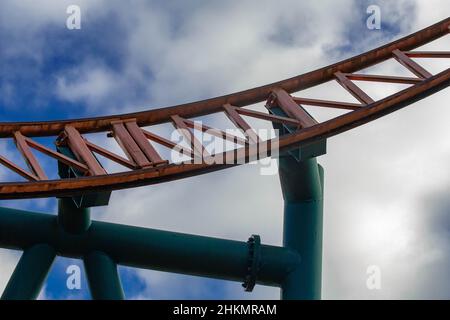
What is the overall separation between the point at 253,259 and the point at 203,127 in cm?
165

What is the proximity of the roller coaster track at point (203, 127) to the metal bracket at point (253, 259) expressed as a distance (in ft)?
4.53

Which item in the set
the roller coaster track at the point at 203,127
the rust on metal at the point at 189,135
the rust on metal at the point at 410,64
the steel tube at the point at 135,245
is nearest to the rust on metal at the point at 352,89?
the roller coaster track at the point at 203,127

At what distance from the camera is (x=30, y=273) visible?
10.4 m

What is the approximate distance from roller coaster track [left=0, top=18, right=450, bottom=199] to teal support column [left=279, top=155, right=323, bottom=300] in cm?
81

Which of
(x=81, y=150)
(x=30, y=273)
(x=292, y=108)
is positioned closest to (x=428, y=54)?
(x=292, y=108)

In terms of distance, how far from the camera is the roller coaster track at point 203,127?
29.6ft

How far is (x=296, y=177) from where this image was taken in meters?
11.2

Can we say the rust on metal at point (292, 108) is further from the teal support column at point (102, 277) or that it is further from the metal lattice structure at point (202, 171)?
the teal support column at point (102, 277)

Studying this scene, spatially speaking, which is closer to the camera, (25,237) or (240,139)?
(240,139)
